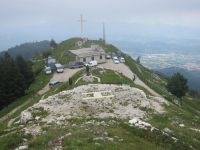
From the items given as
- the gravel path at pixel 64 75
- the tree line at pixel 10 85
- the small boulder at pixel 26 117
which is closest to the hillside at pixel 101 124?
the small boulder at pixel 26 117

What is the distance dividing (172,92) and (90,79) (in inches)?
1313

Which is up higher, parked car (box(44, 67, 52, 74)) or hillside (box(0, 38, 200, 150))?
hillside (box(0, 38, 200, 150))

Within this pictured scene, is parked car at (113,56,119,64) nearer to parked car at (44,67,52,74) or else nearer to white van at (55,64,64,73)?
white van at (55,64,64,73)

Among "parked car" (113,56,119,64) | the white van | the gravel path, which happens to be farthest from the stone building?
the gravel path

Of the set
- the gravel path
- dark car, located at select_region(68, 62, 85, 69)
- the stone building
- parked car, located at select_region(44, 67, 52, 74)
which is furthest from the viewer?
the stone building

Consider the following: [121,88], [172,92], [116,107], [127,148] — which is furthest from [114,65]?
[127,148]

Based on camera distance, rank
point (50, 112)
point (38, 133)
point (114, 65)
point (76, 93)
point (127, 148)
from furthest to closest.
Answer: point (114, 65)
point (76, 93)
point (50, 112)
point (38, 133)
point (127, 148)

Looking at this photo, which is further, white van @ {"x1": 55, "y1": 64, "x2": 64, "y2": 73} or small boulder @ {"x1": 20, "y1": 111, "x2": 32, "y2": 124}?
white van @ {"x1": 55, "y1": 64, "x2": 64, "y2": 73}

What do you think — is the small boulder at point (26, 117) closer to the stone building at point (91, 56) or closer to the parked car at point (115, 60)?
the stone building at point (91, 56)

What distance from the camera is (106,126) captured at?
36156 mm

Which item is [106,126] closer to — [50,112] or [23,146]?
[23,146]

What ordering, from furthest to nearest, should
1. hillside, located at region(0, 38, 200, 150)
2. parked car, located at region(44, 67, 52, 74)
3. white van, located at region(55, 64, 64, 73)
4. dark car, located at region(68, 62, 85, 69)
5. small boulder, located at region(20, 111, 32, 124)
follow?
parked car, located at region(44, 67, 52, 74), dark car, located at region(68, 62, 85, 69), white van, located at region(55, 64, 64, 73), small boulder, located at region(20, 111, 32, 124), hillside, located at region(0, 38, 200, 150)

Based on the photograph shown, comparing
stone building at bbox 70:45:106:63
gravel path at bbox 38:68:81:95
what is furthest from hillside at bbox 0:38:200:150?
stone building at bbox 70:45:106:63

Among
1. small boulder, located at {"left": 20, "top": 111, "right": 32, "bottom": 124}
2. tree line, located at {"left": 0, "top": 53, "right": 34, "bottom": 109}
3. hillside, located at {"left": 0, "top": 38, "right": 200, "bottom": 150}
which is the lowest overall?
tree line, located at {"left": 0, "top": 53, "right": 34, "bottom": 109}
